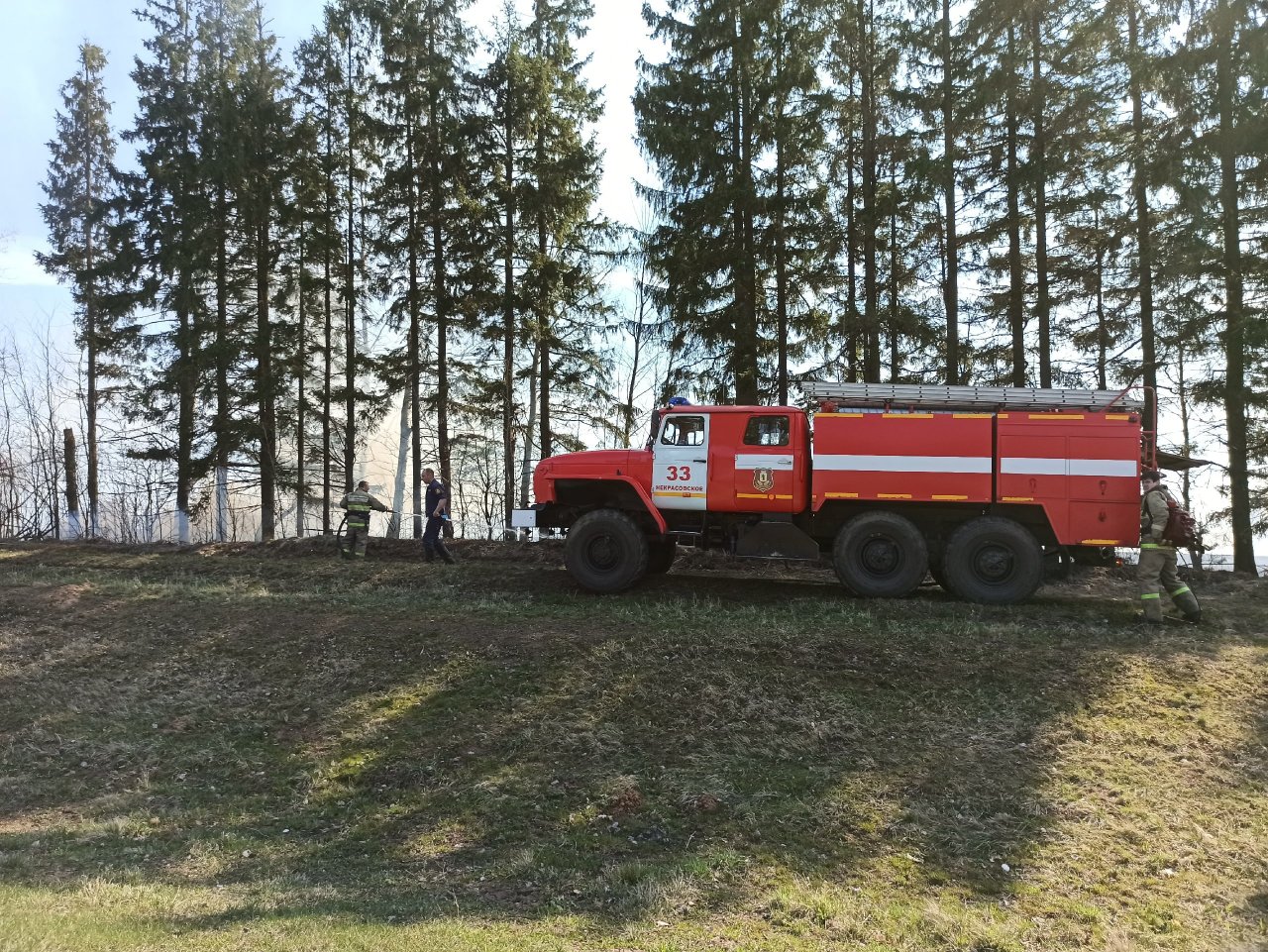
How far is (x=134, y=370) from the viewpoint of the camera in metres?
22.4

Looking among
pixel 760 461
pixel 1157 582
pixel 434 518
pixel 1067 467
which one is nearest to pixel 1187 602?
pixel 1157 582

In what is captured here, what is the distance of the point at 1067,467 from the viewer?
405 inches

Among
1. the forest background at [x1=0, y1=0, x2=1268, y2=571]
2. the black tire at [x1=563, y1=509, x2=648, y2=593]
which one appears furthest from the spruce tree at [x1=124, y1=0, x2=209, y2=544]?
A: the black tire at [x1=563, y1=509, x2=648, y2=593]

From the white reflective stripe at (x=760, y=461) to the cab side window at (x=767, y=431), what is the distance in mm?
173

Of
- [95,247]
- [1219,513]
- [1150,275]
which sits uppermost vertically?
[95,247]

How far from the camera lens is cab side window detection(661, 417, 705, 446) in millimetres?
11133

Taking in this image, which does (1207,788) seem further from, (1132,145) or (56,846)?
(1132,145)

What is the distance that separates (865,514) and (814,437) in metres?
1.31

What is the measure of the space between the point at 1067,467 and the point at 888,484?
7.58 ft

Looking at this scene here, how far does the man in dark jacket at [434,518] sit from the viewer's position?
50.1 feet

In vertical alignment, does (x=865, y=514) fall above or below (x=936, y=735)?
above

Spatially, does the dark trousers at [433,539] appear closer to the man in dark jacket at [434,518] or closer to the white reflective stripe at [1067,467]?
the man in dark jacket at [434,518]

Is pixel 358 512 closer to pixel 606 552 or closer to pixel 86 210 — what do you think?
pixel 606 552

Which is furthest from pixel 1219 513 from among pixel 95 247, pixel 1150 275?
pixel 95 247
